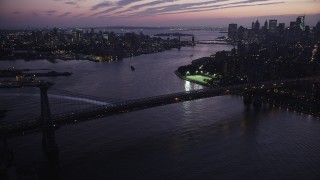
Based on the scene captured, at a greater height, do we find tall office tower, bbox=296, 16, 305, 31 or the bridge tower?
tall office tower, bbox=296, 16, 305, 31

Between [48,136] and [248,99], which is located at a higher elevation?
[48,136]

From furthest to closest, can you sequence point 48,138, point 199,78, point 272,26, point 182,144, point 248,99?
point 272,26
point 199,78
point 248,99
point 182,144
point 48,138

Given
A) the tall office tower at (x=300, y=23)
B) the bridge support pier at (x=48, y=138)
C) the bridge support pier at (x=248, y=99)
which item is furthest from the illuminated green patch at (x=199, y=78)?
the tall office tower at (x=300, y=23)

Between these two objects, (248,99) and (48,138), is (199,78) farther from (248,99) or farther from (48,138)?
(48,138)

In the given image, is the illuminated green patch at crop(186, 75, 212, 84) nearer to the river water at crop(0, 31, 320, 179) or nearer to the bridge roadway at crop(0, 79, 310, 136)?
the river water at crop(0, 31, 320, 179)

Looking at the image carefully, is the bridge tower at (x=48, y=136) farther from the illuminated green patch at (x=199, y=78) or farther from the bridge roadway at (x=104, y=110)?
the illuminated green patch at (x=199, y=78)

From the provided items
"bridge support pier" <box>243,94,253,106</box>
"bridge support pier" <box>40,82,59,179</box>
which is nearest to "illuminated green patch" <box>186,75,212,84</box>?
"bridge support pier" <box>243,94,253,106</box>

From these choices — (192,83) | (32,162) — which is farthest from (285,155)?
(192,83)

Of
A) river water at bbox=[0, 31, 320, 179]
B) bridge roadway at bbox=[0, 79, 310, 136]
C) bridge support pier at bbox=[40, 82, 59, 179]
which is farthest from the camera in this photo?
bridge roadway at bbox=[0, 79, 310, 136]

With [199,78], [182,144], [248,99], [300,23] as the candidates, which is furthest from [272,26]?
[182,144]
